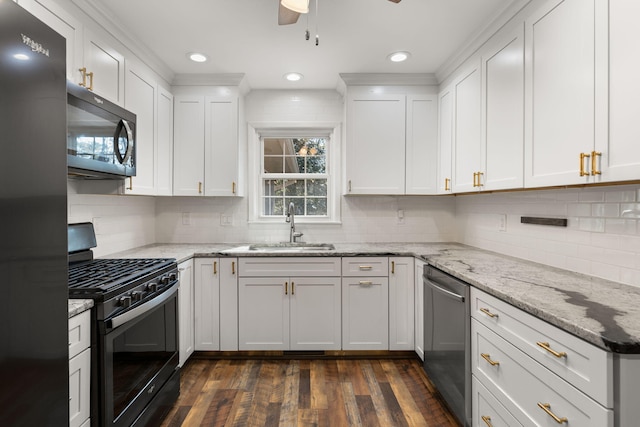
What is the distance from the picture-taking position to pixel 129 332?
1.59 meters

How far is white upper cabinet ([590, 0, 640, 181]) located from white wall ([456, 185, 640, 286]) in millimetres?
376

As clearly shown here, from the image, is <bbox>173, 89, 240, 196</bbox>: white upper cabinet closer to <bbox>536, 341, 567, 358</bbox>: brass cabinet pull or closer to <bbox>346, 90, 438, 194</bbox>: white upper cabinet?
<bbox>346, 90, 438, 194</bbox>: white upper cabinet

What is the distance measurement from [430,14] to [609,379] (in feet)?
6.85

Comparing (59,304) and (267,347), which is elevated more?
(59,304)

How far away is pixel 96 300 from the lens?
1.38 m

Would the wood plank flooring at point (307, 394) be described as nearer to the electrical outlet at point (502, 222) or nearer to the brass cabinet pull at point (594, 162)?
A: the electrical outlet at point (502, 222)

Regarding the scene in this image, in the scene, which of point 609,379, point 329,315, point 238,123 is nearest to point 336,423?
point 329,315

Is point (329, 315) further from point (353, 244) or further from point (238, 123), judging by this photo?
point (238, 123)

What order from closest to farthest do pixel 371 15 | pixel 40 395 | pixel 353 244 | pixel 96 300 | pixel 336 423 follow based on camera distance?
pixel 40 395 → pixel 96 300 → pixel 336 423 → pixel 371 15 → pixel 353 244

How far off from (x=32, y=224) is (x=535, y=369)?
1.68 meters

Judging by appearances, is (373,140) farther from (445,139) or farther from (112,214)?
(112,214)

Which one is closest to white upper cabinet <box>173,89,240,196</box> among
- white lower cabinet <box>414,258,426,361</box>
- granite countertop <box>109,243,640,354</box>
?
granite countertop <box>109,243,640,354</box>

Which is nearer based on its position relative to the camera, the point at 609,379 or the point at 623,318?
the point at 609,379

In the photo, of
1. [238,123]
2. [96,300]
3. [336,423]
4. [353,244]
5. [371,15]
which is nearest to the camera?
[96,300]
